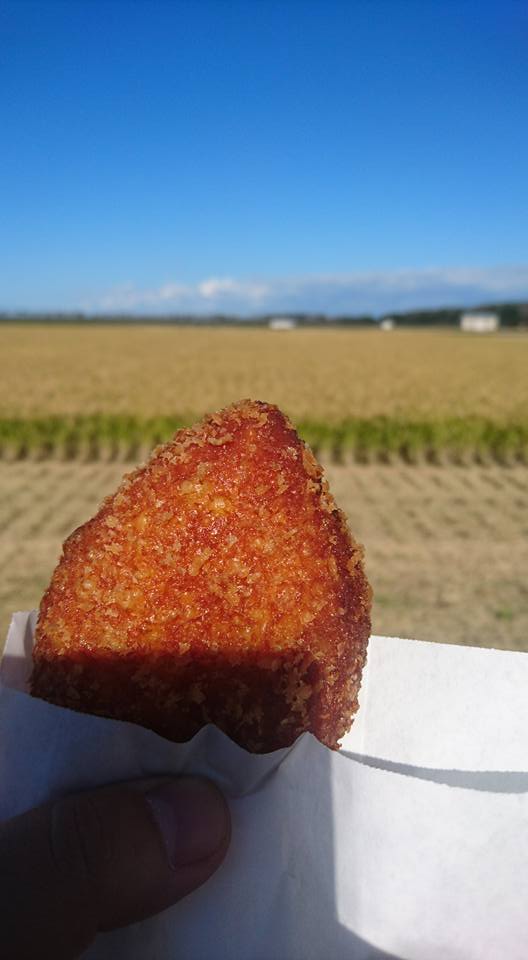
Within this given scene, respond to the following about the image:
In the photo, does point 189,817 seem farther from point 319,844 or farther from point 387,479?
point 387,479

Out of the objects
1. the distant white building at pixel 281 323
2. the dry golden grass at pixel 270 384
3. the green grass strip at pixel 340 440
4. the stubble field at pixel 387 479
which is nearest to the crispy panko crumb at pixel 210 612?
the stubble field at pixel 387 479

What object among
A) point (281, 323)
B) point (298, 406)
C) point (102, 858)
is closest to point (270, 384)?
point (298, 406)

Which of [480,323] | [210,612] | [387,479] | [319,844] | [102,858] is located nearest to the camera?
[319,844]

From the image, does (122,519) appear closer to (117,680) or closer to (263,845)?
(117,680)

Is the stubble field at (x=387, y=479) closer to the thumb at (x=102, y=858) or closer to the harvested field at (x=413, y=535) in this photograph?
the harvested field at (x=413, y=535)

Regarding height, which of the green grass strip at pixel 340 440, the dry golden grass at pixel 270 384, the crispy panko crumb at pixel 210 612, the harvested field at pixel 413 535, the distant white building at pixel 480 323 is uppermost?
the distant white building at pixel 480 323

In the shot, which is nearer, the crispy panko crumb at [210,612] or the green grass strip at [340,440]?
the crispy panko crumb at [210,612]
